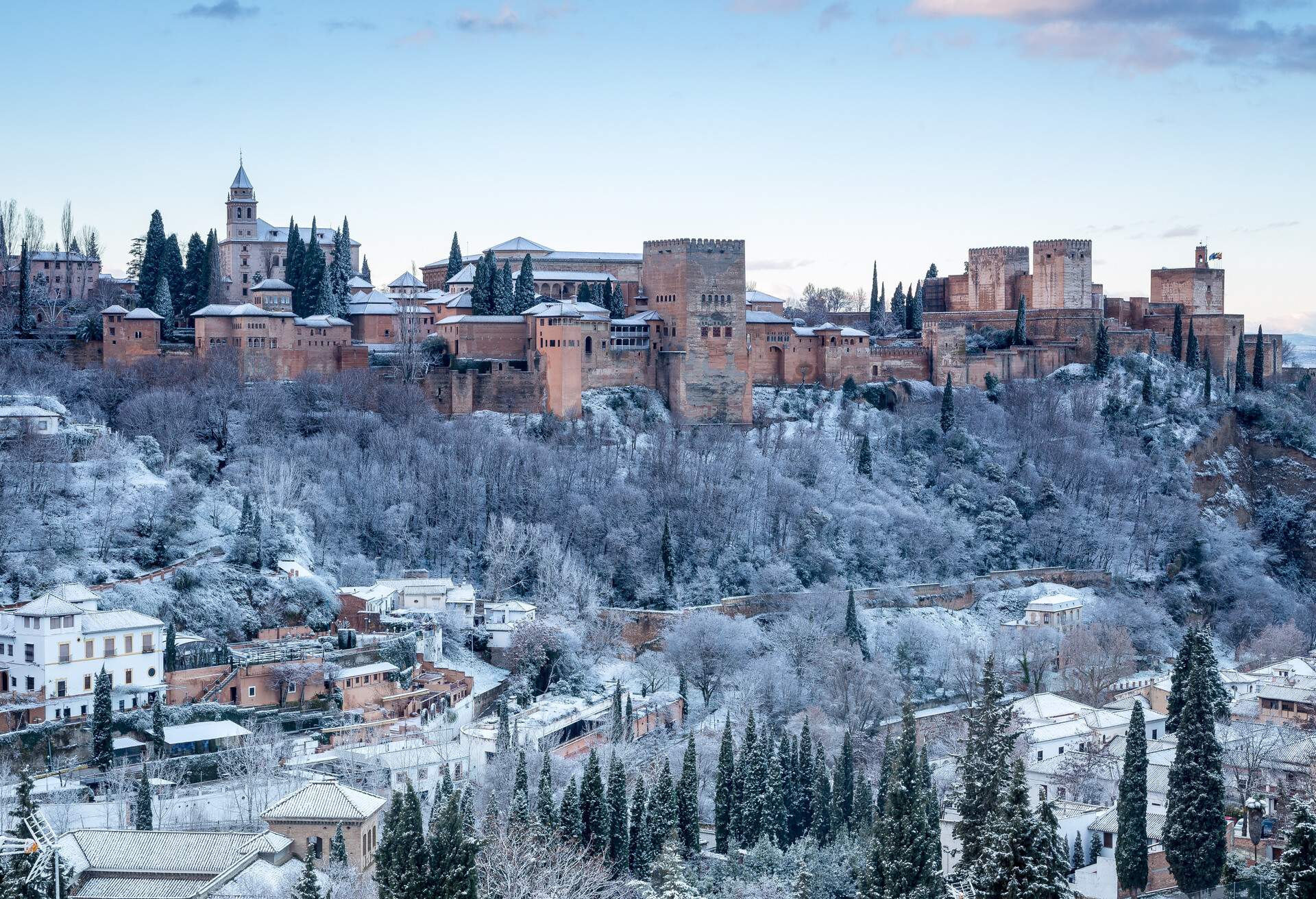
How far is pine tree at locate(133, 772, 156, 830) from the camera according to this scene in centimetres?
3152

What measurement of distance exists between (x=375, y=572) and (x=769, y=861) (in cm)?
1802

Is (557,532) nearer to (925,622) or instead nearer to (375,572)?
(375,572)

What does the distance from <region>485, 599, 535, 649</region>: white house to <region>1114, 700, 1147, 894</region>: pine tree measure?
17.2 metres

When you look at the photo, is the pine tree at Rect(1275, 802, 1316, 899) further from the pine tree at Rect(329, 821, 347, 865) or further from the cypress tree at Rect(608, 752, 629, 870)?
the pine tree at Rect(329, 821, 347, 865)

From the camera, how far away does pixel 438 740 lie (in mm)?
37938

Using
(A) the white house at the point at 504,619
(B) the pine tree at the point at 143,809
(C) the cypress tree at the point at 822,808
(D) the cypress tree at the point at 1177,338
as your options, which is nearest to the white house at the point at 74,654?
(B) the pine tree at the point at 143,809

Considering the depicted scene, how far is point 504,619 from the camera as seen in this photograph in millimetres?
45938

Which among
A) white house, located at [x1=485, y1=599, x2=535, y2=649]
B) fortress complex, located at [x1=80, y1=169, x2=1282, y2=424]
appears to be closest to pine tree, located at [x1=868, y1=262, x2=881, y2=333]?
fortress complex, located at [x1=80, y1=169, x2=1282, y2=424]

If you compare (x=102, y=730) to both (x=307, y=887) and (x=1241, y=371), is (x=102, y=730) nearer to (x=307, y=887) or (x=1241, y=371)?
(x=307, y=887)

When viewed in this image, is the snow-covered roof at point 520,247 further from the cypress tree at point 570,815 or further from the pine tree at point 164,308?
the cypress tree at point 570,815

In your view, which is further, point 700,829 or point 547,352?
point 547,352

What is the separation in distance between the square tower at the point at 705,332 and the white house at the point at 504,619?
13.9 m

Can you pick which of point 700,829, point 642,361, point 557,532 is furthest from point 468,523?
point 700,829

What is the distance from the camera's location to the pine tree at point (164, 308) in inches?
2183
